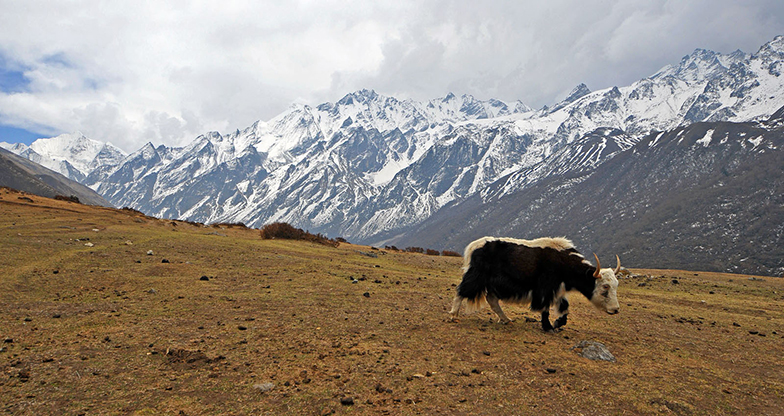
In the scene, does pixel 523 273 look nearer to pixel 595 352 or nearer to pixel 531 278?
pixel 531 278

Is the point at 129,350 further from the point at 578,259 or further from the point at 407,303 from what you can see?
the point at 578,259

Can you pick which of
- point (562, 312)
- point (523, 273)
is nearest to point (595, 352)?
point (562, 312)

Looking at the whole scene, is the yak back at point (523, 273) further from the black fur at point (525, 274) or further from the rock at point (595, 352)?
the rock at point (595, 352)

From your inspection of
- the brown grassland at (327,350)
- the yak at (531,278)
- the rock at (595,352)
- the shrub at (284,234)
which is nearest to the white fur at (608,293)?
the yak at (531,278)

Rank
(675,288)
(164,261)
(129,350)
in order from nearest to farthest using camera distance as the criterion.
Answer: (129,350), (164,261), (675,288)

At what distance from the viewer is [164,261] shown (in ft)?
51.8

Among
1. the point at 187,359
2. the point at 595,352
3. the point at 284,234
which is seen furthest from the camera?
the point at 284,234

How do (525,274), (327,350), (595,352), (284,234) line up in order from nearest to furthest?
(327,350) < (595,352) < (525,274) < (284,234)

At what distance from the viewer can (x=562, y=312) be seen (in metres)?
10.2

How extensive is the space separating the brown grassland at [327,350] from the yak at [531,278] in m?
0.66

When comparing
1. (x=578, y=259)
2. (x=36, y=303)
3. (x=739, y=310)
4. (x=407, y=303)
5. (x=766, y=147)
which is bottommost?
(x=36, y=303)

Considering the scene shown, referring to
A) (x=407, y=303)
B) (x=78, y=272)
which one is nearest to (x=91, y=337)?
(x=78, y=272)

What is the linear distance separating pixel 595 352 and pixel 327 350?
17.1 ft

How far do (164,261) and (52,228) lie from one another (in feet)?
35.4
